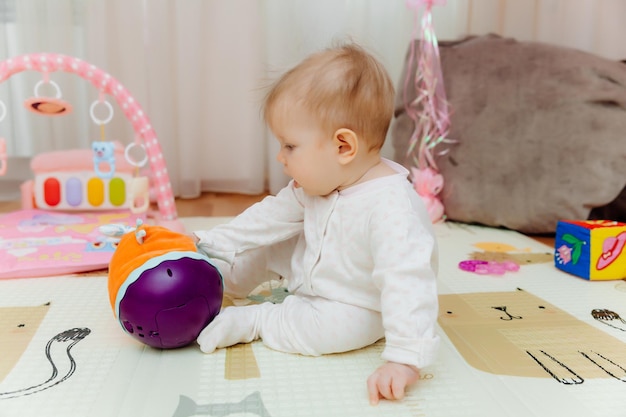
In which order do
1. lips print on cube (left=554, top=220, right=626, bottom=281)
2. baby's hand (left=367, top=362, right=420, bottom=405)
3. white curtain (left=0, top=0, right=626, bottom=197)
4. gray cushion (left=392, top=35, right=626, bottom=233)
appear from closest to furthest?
1. baby's hand (left=367, top=362, right=420, bottom=405)
2. lips print on cube (left=554, top=220, right=626, bottom=281)
3. gray cushion (left=392, top=35, right=626, bottom=233)
4. white curtain (left=0, top=0, right=626, bottom=197)

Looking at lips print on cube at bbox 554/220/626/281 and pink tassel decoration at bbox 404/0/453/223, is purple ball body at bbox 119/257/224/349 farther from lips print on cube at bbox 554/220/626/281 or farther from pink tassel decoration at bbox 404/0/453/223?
pink tassel decoration at bbox 404/0/453/223

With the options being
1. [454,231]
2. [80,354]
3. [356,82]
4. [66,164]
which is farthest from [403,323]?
[66,164]

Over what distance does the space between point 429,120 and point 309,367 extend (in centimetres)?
104

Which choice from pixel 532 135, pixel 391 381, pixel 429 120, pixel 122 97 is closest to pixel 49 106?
pixel 122 97

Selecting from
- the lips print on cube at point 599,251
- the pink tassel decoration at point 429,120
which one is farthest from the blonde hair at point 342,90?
the pink tassel decoration at point 429,120

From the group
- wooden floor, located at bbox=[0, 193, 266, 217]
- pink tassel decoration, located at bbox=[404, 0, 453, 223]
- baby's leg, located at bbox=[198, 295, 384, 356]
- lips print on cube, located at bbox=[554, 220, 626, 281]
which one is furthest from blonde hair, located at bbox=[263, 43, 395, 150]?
wooden floor, located at bbox=[0, 193, 266, 217]

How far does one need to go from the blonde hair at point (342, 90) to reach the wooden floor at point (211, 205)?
1.03m

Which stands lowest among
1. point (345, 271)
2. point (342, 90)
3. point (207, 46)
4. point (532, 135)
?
point (345, 271)

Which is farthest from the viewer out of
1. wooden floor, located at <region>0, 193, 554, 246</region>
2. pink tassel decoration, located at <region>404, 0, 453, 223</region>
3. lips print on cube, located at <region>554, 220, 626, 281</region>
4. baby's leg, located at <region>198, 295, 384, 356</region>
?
wooden floor, located at <region>0, 193, 554, 246</region>

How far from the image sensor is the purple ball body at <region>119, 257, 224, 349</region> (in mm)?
795

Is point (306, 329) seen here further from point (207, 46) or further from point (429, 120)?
point (207, 46)

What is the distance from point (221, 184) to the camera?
218cm

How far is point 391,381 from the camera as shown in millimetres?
730

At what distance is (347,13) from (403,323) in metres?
1.50
